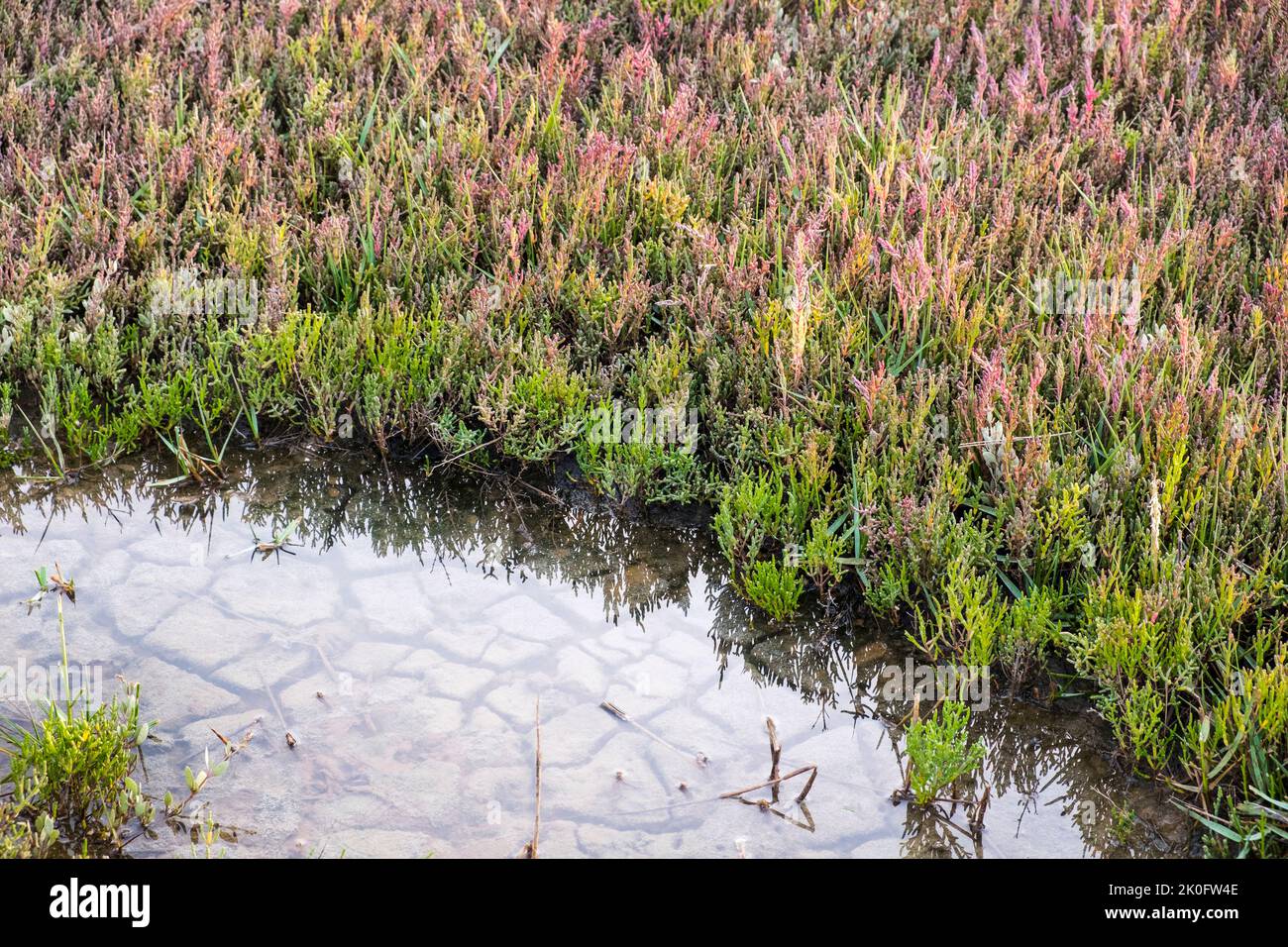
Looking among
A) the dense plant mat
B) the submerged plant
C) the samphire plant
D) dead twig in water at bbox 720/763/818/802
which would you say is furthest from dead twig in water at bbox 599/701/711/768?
the samphire plant

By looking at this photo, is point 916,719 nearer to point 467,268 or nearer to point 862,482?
point 862,482

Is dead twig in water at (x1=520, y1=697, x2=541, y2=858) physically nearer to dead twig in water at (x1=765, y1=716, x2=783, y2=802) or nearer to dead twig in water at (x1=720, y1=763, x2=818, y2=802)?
dead twig in water at (x1=720, y1=763, x2=818, y2=802)

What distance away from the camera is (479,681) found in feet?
12.8

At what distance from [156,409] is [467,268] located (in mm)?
1654

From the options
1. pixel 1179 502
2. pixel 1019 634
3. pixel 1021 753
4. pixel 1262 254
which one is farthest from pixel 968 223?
pixel 1021 753

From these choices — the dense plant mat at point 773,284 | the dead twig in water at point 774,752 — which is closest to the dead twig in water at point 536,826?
the dead twig in water at point 774,752

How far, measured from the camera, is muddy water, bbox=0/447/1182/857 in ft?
11.3

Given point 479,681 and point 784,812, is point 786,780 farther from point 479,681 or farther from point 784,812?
point 479,681

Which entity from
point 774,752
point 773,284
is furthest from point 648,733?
point 773,284

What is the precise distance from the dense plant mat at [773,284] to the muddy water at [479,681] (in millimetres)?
208

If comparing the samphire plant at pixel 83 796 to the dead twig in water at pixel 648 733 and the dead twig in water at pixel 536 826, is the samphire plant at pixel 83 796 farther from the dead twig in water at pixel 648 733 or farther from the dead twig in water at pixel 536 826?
the dead twig in water at pixel 648 733

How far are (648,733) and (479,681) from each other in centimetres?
61

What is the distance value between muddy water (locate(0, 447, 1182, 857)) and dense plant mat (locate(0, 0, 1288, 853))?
0.21 meters
